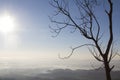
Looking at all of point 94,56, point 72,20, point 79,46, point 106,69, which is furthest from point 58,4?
point 106,69

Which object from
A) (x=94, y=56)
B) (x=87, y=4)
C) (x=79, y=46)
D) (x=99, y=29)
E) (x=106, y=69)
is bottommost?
(x=106, y=69)

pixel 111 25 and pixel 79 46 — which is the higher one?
pixel 111 25

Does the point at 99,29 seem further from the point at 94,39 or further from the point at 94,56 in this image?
the point at 94,56

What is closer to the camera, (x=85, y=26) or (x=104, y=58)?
(x=104, y=58)

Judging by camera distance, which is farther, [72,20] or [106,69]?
[72,20]

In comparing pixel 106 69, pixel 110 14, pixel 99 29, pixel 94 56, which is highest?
pixel 110 14

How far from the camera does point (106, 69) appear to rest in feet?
31.1

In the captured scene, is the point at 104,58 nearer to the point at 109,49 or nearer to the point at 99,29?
the point at 109,49

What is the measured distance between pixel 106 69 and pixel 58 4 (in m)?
4.53

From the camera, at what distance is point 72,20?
1017cm

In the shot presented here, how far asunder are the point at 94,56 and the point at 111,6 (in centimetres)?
276

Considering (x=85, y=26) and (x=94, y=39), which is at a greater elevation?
(x=85, y=26)

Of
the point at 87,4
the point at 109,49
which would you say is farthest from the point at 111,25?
the point at 87,4

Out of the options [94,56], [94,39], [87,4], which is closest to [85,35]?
[94,39]
